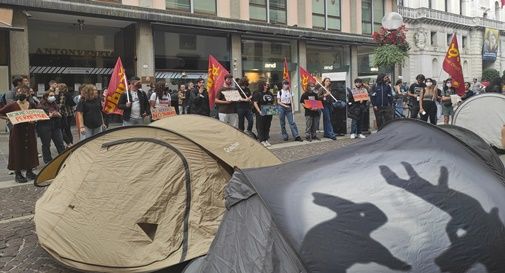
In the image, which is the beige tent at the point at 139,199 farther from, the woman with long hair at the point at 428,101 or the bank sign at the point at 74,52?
the bank sign at the point at 74,52

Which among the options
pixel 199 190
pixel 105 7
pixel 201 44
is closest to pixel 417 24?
pixel 201 44

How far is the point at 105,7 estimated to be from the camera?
19.7 meters

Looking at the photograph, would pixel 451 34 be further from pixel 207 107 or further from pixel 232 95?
pixel 232 95

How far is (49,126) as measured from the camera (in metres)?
9.43

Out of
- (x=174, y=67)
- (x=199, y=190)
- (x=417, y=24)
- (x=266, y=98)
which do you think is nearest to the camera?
(x=199, y=190)

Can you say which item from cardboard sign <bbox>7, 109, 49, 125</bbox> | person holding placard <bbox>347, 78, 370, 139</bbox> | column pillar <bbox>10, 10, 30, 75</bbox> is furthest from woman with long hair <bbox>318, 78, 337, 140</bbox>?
column pillar <bbox>10, 10, 30, 75</bbox>

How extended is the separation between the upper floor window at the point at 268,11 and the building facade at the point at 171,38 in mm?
50

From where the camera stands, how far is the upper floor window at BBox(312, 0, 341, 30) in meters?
28.4

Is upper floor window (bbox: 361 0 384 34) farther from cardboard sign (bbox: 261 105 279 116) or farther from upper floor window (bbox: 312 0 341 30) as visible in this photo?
cardboard sign (bbox: 261 105 279 116)

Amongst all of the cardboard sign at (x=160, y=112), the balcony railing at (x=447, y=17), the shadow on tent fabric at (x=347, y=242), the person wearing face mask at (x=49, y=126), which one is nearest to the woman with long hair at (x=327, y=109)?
the cardboard sign at (x=160, y=112)

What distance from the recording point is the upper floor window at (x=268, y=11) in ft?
83.3

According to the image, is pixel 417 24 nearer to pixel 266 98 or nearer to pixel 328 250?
pixel 266 98

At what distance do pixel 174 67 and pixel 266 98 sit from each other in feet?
34.0

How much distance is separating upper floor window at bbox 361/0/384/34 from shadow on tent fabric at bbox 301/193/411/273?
30363mm
